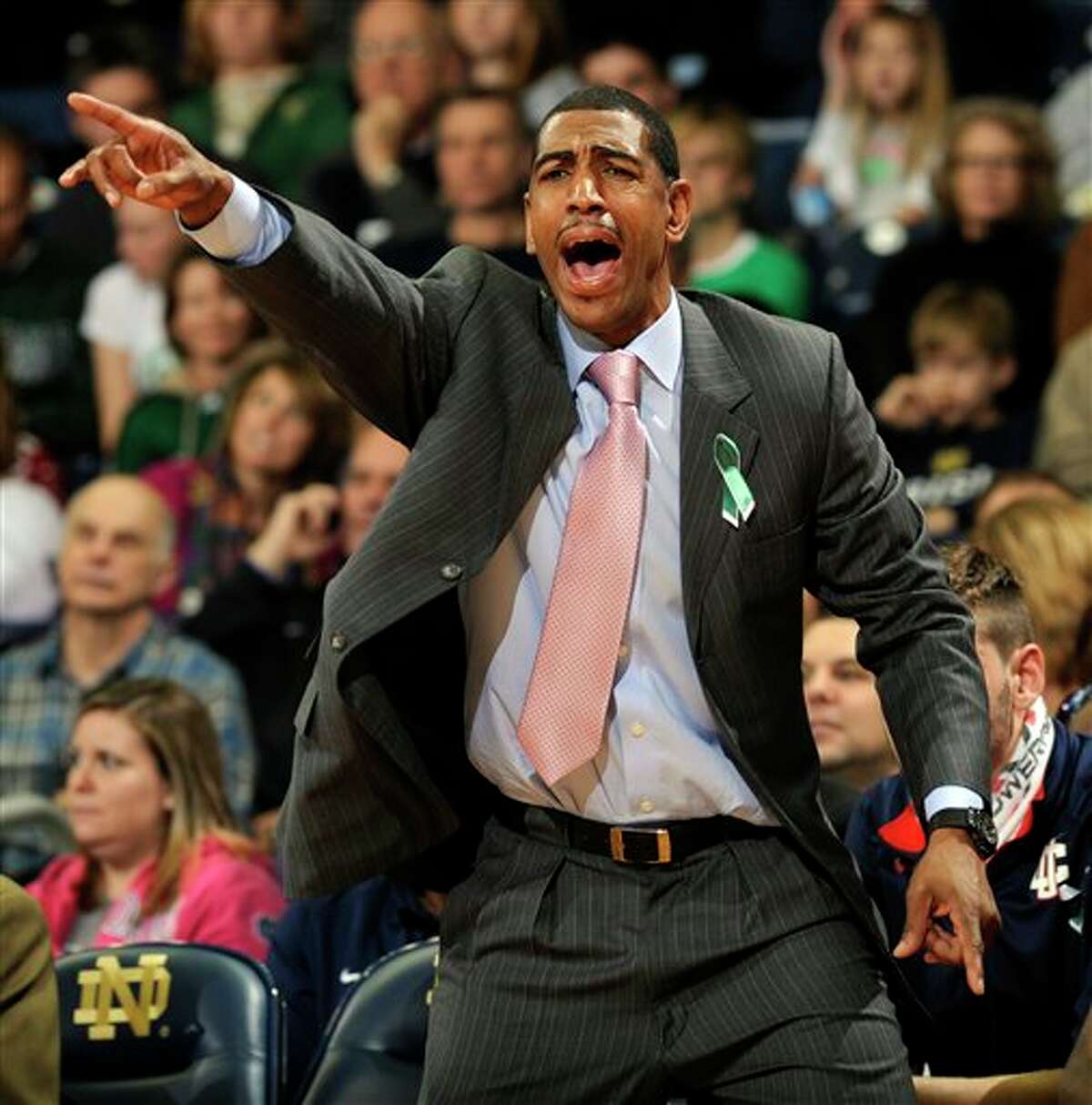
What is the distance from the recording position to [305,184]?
8.23 meters

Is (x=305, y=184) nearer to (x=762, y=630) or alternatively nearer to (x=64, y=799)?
(x=64, y=799)

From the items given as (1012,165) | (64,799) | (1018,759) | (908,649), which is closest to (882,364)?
(1012,165)

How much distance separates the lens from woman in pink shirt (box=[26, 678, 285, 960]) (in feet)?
16.8

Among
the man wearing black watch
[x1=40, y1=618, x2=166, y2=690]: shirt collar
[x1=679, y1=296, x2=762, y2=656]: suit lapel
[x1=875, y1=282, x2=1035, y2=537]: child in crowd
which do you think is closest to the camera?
[x1=679, y1=296, x2=762, y2=656]: suit lapel

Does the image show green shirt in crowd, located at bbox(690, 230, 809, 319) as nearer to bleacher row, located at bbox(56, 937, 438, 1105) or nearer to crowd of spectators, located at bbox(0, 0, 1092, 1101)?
crowd of spectators, located at bbox(0, 0, 1092, 1101)

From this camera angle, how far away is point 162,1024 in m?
4.10

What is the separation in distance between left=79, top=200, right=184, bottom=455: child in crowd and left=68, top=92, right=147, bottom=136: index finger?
17.1ft

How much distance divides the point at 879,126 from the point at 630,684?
5.25m

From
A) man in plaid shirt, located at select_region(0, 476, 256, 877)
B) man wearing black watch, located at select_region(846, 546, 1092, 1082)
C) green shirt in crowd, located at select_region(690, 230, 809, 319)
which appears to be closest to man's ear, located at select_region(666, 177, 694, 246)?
man wearing black watch, located at select_region(846, 546, 1092, 1082)

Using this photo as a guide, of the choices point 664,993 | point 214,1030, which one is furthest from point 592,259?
point 214,1030

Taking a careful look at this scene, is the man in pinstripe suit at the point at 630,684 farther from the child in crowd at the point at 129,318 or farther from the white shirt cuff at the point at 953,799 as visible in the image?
the child in crowd at the point at 129,318

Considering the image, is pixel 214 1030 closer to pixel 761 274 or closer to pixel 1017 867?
pixel 1017 867

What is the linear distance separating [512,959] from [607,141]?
960mm

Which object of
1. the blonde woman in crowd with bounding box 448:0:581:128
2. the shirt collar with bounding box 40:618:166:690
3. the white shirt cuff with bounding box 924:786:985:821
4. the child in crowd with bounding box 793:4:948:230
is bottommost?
the white shirt cuff with bounding box 924:786:985:821
